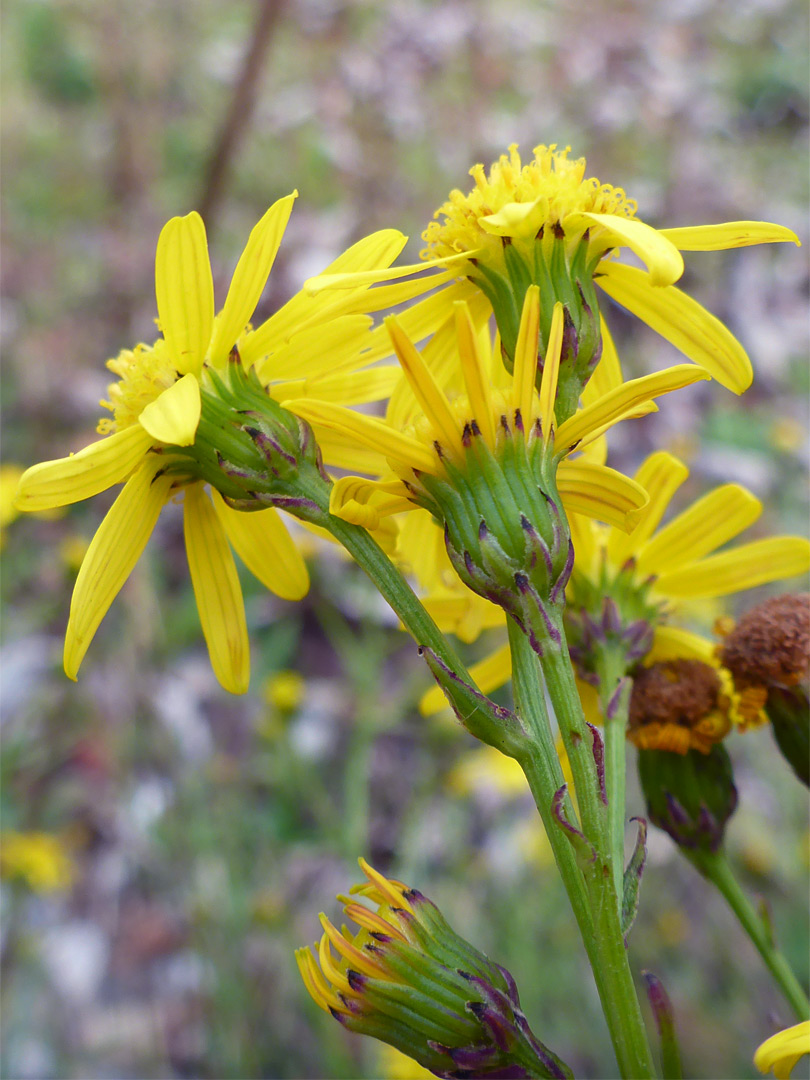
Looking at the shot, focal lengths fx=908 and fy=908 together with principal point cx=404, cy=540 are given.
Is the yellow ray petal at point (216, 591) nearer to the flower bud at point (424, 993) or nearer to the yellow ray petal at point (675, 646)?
the flower bud at point (424, 993)

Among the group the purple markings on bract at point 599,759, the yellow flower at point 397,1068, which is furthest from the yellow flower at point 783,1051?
the yellow flower at point 397,1068

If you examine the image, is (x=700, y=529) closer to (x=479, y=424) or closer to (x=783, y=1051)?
(x=479, y=424)

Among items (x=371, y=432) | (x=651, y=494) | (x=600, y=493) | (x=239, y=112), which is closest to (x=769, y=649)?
(x=651, y=494)

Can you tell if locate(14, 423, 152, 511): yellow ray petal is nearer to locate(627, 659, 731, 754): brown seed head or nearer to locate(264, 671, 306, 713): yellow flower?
locate(627, 659, 731, 754): brown seed head

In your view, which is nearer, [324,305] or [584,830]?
[584,830]

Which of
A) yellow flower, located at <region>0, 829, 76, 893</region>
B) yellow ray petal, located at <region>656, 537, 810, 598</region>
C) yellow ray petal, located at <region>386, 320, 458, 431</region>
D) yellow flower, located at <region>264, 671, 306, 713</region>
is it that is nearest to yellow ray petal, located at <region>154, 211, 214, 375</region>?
yellow ray petal, located at <region>386, 320, 458, 431</region>

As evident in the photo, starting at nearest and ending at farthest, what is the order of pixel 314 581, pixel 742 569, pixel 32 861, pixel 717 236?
pixel 717 236 < pixel 742 569 < pixel 32 861 < pixel 314 581
